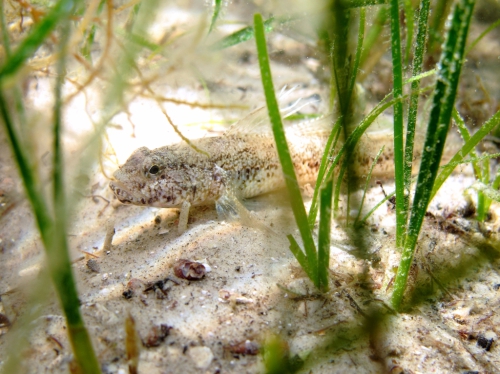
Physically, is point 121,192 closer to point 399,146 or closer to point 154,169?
point 154,169

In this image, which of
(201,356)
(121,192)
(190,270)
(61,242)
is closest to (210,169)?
(121,192)

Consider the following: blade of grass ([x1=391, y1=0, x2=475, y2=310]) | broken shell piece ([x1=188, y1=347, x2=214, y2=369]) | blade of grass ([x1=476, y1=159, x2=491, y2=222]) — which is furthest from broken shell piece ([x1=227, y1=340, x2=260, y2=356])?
blade of grass ([x1=476, y1=159, x2=491, y2=222])

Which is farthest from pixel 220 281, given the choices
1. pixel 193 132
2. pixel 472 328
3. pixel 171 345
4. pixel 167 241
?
pixel 193 132

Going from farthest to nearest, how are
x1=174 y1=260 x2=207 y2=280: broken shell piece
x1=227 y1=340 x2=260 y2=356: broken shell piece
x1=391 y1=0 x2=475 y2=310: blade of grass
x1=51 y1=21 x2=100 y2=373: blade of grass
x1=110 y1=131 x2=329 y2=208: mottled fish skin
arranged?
x1=110 y1=131 x2=329 y2=208: mottled fish skin, x1=174 y1=260 x2=207 y2=280: broken shell piece, x1=227 y1=340 x2=260 y2=356: broken shell piece, x1=391 y1=0 x2=475 y2=310: blade of grass, x1=51 y1=21 x2=100 y2=373: blade of grass

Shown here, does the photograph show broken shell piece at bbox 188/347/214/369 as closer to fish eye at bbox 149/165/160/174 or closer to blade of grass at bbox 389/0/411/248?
blade of grass at bbox 389/0/411/248

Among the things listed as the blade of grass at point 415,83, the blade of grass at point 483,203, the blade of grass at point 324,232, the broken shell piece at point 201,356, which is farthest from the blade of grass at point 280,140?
the blade of grass at point 483,203

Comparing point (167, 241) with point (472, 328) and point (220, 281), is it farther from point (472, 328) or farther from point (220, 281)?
point (472, 328)
